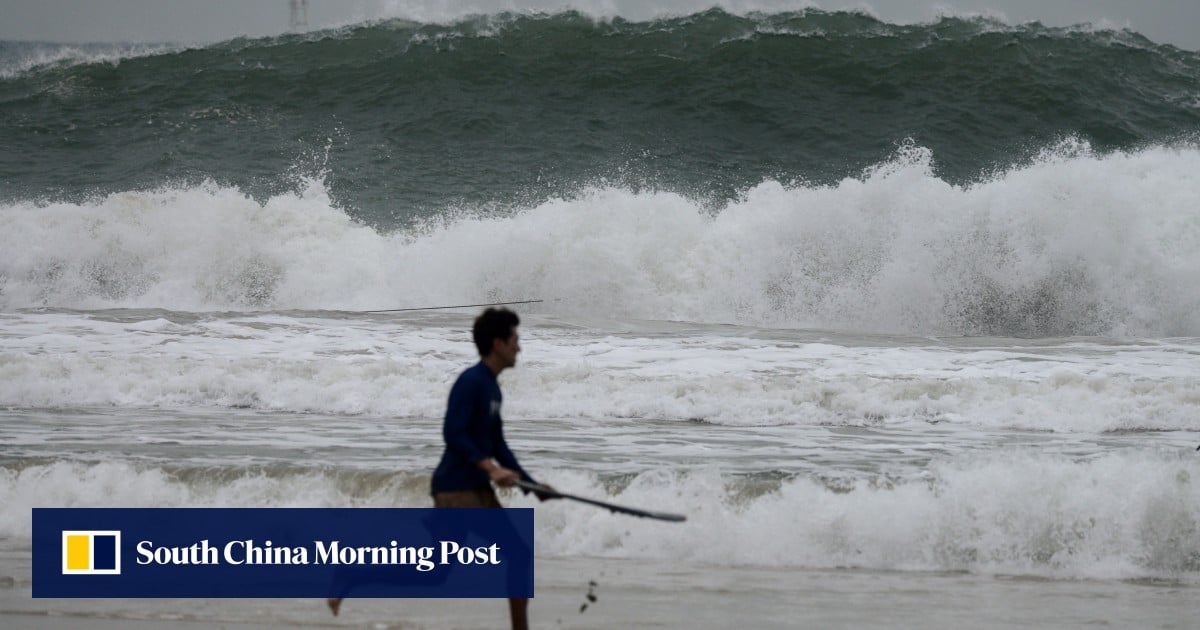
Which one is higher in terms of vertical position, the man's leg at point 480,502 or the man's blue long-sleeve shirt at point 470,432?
the man's blue long-sleeve shirt at point 470,432

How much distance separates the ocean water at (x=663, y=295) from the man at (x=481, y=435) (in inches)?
A: 38.1

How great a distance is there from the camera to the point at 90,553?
18.6 ft

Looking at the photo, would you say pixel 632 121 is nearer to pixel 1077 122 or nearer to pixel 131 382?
pixel 1077 122

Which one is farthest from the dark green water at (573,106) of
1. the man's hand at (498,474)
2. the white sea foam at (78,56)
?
the man's hand at (498,474)

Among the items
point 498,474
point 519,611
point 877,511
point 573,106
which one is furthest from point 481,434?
point 573,106

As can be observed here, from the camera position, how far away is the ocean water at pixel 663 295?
20.7 feet

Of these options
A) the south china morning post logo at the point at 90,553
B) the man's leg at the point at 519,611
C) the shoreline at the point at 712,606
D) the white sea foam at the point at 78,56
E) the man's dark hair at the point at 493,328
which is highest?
the white sea foam at the point at 78,56

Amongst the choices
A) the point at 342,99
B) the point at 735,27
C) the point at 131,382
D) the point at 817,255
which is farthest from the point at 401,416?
the point at 735,27

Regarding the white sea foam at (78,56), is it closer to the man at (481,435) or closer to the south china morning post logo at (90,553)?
the south china morning post logo at (90,553)

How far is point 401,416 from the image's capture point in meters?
9.91

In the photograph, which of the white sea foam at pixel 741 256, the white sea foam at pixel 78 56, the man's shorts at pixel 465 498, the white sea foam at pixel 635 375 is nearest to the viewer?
the man's shorts at pixel 465 498

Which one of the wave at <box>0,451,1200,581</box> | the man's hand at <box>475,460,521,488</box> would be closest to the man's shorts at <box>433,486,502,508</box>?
the man's hand at <box>475,460,521,488</box>

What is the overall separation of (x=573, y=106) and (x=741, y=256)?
26.9 ft

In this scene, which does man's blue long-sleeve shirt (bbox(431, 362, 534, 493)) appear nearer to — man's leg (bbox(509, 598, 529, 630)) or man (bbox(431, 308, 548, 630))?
man (bbox(431, 308, 548, 630))
